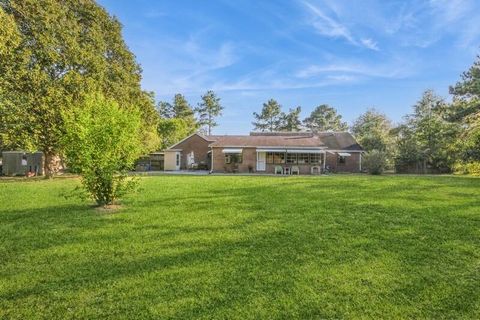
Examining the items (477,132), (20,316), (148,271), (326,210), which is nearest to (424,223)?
(326,210)

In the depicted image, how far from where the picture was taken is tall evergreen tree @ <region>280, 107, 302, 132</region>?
71.9 m

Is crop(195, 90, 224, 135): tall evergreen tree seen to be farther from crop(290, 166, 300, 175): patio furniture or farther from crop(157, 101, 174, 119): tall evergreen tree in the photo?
crop(290, 166, 300, 175): patio furniture

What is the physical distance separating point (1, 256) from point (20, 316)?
280cm

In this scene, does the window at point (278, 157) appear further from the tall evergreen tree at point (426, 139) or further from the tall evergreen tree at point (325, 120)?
the tall evergreen tree at point (325, 120)

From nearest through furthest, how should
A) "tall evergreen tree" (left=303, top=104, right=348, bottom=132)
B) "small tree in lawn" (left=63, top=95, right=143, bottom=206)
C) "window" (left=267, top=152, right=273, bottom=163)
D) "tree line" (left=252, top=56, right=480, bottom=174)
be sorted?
"small tree in lawn" (left=63, top=95, right=143, bottom=206), "tree line" (left=252, top=56, right=480, bottom=174), "window" (left=267, top=152, right=273, bottom=163), "tall evergreen tree" (left=303, top=104, right=348, bottom=132)

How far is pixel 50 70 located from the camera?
23125 millimetres

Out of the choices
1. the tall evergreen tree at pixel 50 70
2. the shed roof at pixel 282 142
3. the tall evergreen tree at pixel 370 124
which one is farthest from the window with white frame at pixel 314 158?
the tall evergreen tree at pixel 370 124

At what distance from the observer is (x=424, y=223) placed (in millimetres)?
7898

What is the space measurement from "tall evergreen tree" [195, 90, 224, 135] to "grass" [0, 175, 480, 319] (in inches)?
2348

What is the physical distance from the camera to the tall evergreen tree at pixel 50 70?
21.2 meters

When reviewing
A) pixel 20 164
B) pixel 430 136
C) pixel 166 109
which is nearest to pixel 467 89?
pixel 430 136

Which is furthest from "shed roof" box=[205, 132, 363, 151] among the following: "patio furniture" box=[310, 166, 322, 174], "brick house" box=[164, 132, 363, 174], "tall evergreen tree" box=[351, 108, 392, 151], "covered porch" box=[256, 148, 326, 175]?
"tall evergreen tree" box=[351, 108, 392, 151]

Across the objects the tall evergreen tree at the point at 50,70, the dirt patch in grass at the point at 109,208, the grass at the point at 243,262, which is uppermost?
the tall evergreen tree at the point at 50,70

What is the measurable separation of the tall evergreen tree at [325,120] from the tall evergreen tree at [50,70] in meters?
63.9
